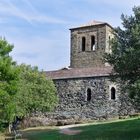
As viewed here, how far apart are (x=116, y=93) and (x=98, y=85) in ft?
6.92

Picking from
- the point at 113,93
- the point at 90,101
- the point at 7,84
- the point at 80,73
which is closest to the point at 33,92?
the point at 7,84

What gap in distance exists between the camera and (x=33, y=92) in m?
36.8

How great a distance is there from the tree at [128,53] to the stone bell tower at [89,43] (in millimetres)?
29378

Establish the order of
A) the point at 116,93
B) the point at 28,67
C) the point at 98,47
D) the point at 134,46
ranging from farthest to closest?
the point at 98,47 → the point at 116,93 → the point at 28,67 → the point at 134,46

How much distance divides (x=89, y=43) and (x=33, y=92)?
22.5 meters

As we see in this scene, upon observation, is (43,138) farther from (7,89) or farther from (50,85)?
(50,85)

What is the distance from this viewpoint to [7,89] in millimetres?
27062

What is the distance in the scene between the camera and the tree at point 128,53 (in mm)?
24766

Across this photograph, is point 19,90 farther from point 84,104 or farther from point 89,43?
point 89,43

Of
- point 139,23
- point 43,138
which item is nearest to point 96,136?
point 43,138

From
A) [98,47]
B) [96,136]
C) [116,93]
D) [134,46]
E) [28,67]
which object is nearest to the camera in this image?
[134,46]

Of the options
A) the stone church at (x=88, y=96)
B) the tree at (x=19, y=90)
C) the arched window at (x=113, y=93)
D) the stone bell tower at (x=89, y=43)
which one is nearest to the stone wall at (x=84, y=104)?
the stone church at (x=88, y=96)

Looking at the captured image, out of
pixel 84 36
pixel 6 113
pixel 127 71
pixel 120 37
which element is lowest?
pixel 6 113

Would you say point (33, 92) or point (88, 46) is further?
point (88, 46)
